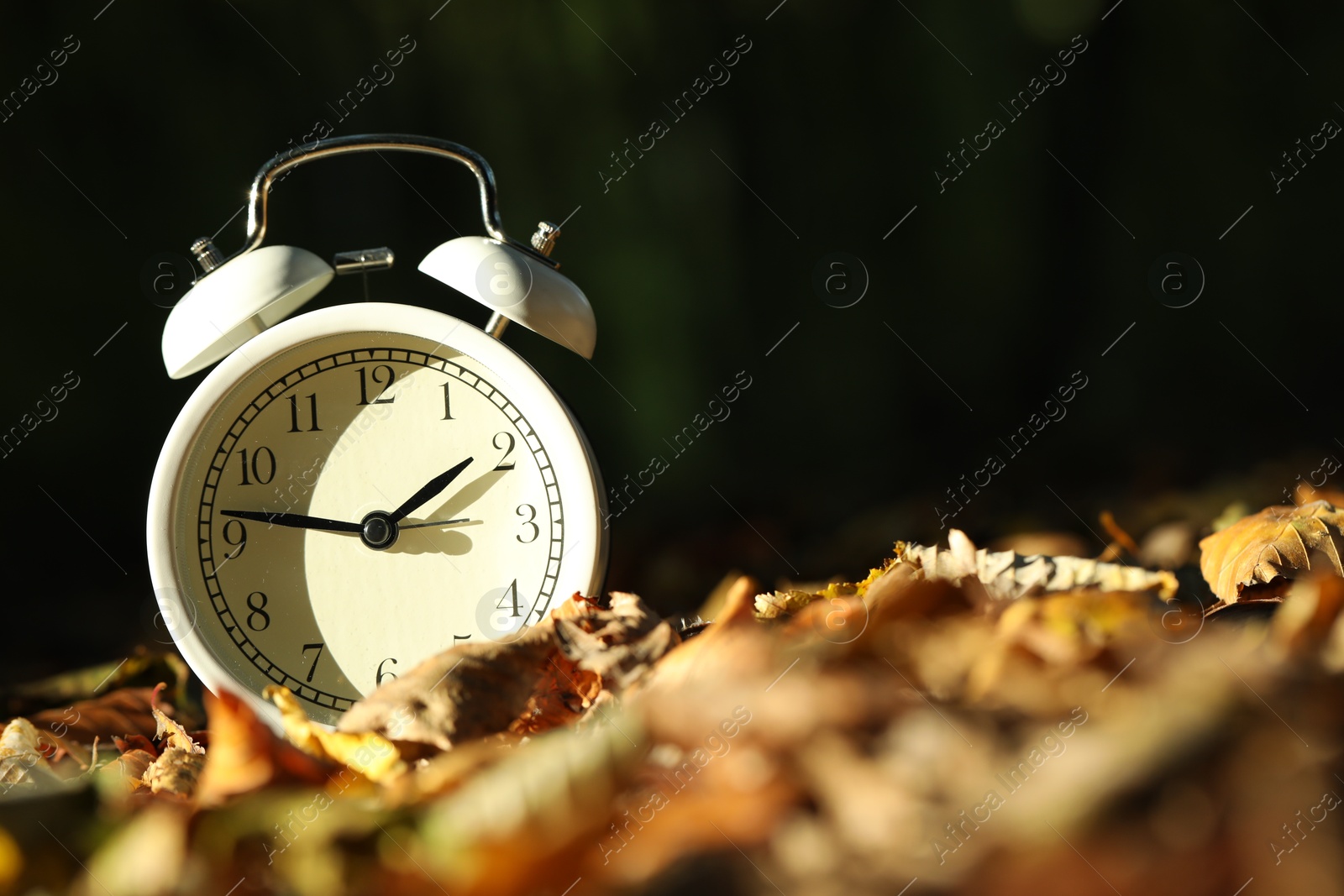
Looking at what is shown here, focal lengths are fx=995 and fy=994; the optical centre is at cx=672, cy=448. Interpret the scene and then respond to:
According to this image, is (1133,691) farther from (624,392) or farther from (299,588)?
(624,392)

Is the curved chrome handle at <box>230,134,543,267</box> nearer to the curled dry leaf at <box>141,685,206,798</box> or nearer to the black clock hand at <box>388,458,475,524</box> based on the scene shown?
the black clock hand at <box>388,458,475,524</box>

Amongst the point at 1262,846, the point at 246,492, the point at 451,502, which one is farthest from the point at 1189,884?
the point at 246,492

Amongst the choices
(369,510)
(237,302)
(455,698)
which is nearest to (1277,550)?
(455,698)

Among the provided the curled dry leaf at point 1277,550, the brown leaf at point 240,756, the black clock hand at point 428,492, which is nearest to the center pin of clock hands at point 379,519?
the black clock hand at point 428,492

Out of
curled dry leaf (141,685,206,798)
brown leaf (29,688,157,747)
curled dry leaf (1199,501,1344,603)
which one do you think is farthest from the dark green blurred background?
curled dry leaf (141,685,206,798)

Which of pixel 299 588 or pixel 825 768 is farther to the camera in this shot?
pixel 299 588

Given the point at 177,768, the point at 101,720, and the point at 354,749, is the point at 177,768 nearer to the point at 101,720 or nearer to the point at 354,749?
the point at 354,749
